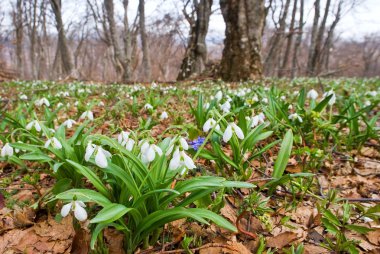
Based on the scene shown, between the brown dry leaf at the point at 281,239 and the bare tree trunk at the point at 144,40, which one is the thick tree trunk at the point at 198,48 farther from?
the brown dry leaf at the point at 281,239

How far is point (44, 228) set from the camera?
5.24ft

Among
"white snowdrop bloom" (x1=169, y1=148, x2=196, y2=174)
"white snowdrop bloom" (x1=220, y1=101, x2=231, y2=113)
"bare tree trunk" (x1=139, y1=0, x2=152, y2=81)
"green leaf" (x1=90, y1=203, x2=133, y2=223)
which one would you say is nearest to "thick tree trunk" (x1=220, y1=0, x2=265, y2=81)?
"white snowdrop bloom" (x1=220, y1=101, x2=231, y2=113)

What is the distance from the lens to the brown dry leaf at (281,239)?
1443 millimetres

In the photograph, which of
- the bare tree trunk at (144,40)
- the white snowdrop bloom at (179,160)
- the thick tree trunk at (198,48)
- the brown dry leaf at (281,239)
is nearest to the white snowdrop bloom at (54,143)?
the white snowdrop bloom at (179,160)

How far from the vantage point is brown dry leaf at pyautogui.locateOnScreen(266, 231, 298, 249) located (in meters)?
1.44

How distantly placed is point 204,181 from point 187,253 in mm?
363

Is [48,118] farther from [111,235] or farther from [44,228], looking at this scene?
[111,235]

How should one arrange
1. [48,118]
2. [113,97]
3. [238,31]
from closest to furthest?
[48,118] < [113,97] < [238,31]

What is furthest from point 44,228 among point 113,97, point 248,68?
point 248,68

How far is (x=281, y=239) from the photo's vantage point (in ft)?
4.80

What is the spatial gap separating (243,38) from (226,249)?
8252 millimetres

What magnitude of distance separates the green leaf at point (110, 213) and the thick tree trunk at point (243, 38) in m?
8.29

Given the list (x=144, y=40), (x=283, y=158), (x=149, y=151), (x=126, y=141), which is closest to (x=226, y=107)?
(x=283, y=158)

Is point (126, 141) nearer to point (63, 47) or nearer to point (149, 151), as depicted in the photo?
point (149, 151)
